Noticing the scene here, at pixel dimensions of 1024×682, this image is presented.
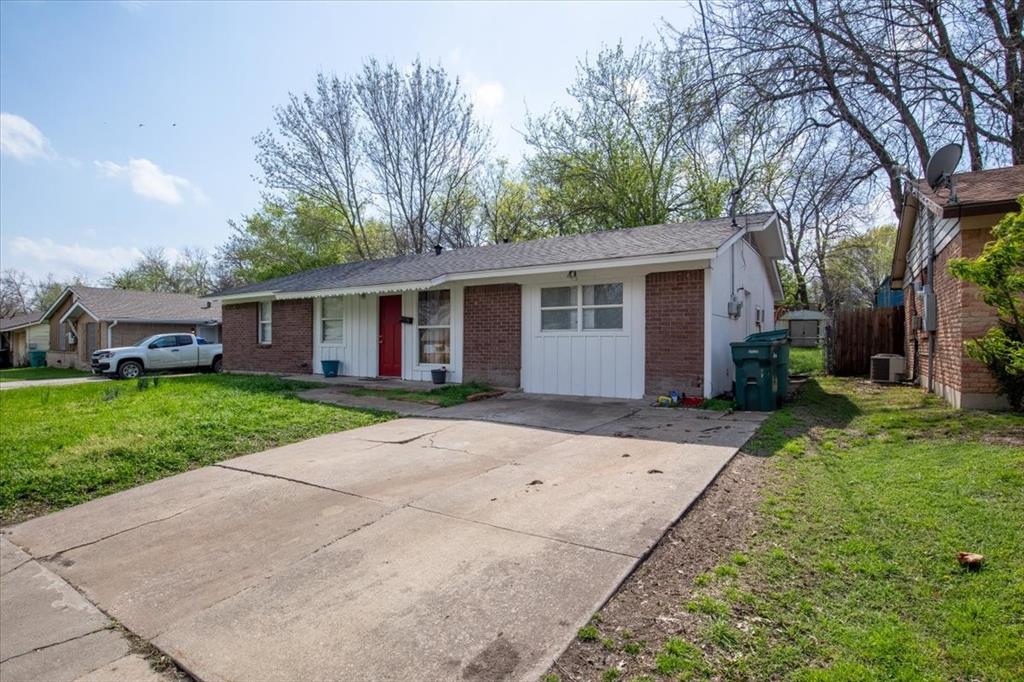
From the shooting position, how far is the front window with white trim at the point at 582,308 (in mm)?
10188

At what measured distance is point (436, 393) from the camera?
10.8 metres

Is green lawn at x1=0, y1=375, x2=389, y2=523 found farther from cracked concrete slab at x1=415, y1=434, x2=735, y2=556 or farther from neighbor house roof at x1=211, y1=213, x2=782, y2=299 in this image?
neighbor house roof at x1=211, y1=213, x2=782, y2=299

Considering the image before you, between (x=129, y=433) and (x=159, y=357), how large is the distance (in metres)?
14.2

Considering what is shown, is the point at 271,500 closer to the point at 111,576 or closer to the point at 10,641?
the point at 111,576

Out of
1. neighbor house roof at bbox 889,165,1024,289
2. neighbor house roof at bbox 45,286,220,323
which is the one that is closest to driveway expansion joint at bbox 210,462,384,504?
neighbor house roof at bbox 889,165,1024,289

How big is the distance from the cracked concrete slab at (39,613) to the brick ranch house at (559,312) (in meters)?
8.17

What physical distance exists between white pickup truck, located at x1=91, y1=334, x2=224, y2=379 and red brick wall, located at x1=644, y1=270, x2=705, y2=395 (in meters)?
15.8

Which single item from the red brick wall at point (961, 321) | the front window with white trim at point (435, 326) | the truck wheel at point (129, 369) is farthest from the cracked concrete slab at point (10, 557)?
the truck wheel at point (129, 369)

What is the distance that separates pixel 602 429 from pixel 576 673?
5135 mm

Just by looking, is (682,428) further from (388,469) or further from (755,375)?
(388,469)

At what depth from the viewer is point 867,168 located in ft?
51.1

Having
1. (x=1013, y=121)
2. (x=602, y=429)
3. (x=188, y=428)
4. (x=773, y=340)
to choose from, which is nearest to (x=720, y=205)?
(x=1013, y=121)

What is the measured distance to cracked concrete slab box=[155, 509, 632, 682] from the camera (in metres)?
2.41

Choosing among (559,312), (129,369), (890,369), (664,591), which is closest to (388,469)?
(664,591)
